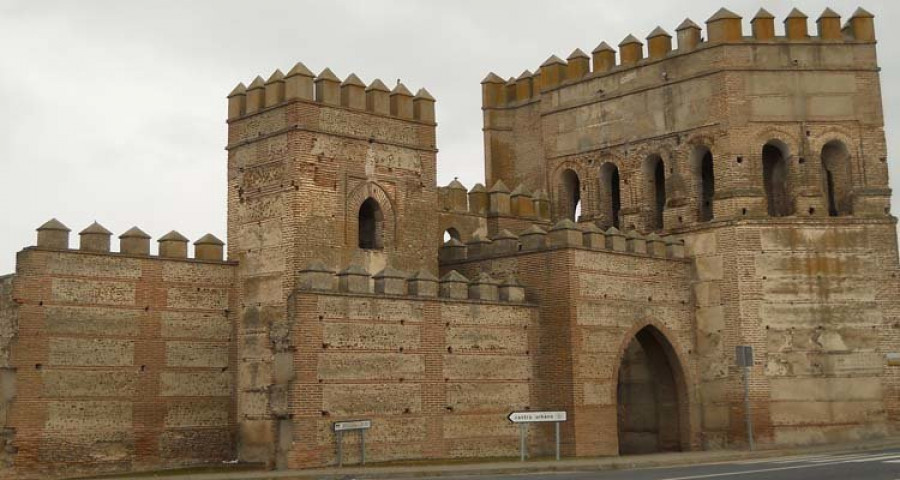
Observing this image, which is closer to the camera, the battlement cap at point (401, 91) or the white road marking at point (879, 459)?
the white road marking at point (879, 459)

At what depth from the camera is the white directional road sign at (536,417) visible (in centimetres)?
2411

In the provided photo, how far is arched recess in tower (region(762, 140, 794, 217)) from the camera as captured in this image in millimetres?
32188

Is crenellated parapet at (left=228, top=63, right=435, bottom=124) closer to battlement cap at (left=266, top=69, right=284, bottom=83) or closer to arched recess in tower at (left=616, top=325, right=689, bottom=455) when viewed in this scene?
battlement cap at (left=266, top=69, right=284, bottom=83)

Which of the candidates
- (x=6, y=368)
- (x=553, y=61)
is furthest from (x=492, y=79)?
(x=6, y=368)

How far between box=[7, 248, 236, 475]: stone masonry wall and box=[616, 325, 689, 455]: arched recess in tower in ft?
37.1

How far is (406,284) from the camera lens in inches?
1021

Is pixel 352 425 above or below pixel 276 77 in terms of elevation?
below

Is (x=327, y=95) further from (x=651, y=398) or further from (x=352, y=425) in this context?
(x=651, y=398)

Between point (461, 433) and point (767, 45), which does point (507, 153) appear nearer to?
point (767, 45)

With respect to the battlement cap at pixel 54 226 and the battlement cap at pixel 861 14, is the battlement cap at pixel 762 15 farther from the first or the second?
the battlement cap at pixel 54 226

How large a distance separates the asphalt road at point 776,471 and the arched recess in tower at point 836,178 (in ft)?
28.9

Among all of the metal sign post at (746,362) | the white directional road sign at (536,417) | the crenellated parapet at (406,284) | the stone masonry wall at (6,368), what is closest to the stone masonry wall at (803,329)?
the metal sign post at (746,362)

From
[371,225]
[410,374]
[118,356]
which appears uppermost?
[371,225]

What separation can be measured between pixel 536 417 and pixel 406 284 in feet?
14.5
